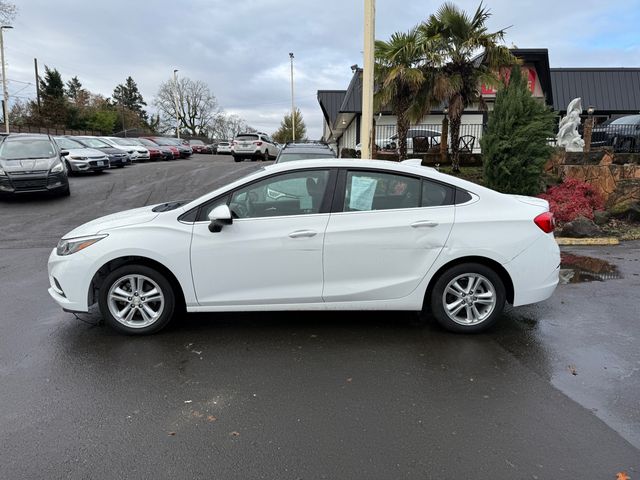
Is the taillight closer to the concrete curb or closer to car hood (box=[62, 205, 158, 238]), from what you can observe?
car hood (box=[62, 205, 158, 238])

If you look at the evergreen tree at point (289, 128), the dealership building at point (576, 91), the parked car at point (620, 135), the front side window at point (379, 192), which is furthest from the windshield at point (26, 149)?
the evergreen tree at point (289, 128)

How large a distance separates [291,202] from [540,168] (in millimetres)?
7730

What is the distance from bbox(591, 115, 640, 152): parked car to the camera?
1512 centimetres

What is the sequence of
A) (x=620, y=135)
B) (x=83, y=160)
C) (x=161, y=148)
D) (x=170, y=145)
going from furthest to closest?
1. (x=170, y=145)
2. (x=161, y=148)
3. (x=83, y=160)
4. (x=620, y=135)

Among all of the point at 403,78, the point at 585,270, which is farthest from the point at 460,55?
the point at 585,270

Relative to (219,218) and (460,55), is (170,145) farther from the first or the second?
(219,218)

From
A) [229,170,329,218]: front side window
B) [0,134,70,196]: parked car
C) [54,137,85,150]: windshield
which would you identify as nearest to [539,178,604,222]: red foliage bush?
[229,170,329,218]: front side window

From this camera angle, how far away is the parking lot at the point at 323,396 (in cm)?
283

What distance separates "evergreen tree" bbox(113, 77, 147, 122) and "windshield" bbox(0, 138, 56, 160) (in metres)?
96.0

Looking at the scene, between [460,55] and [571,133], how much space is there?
357cm

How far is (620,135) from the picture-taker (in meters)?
15.7

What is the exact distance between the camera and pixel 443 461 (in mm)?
2826

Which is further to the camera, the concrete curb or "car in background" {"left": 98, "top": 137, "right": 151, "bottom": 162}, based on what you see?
"car in background" {"left": 98, "top": 137, "right": 151, "bottom": 162}

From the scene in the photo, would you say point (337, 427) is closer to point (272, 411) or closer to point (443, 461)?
point (272, 411)
